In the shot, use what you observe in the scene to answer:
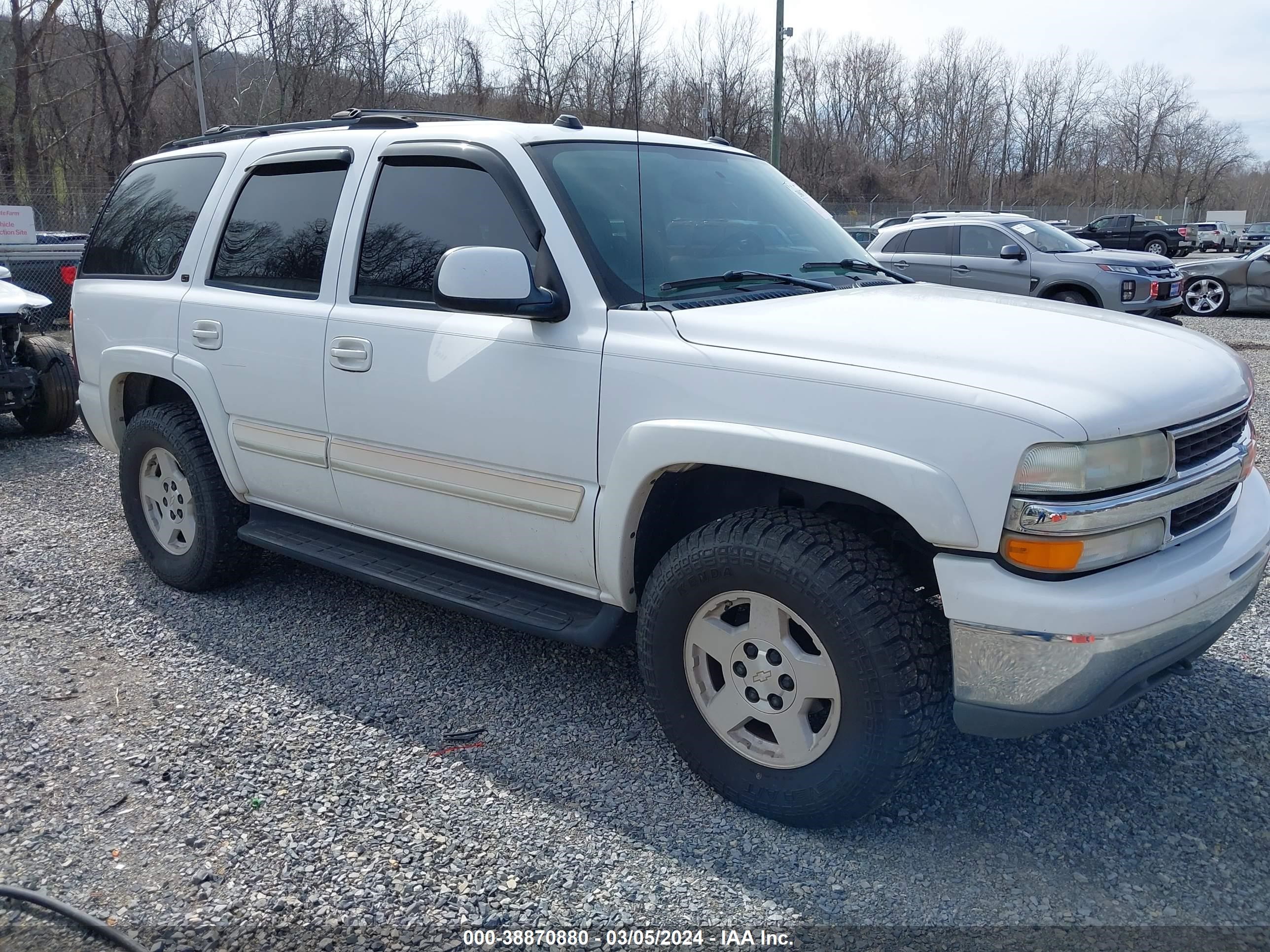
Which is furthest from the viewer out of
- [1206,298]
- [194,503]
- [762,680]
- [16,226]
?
[1206,298]

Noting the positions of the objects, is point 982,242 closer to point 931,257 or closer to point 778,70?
point 931,257

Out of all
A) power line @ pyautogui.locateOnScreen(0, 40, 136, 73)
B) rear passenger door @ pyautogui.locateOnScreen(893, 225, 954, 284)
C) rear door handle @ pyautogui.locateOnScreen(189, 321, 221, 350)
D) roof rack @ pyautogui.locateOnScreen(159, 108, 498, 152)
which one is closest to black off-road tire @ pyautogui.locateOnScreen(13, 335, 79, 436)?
roof rack @ pyautogui.locateOnScreen(159, 108, 498, 152)

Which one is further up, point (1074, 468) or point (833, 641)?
point (1074, 468)

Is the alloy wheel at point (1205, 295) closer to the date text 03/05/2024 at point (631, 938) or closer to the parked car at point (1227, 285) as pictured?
the parked car at point (1227, 285)

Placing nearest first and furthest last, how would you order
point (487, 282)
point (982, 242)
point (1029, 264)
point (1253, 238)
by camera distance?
1. point (487, 282)
2. point (1029, 264)
3. point (982, 242)
4. point (1253, 238)

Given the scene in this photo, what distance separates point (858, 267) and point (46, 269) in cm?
1295

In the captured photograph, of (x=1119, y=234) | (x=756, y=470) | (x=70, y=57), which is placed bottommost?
(x=756, y=470)

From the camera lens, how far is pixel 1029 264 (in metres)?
Answer: 13.2

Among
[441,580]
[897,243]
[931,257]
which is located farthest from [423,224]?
[897,243]

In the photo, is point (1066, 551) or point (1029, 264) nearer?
point (1066, 551)

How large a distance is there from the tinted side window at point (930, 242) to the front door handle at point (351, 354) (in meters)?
11.4

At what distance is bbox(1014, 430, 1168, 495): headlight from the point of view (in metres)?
2.33

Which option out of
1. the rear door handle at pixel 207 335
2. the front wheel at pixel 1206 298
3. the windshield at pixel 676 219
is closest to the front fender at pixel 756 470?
the windshield at pixel 676 219

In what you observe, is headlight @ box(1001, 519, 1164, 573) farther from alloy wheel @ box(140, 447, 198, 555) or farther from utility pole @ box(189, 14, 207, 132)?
utility pole @ box(189, 14, 207, 132)
